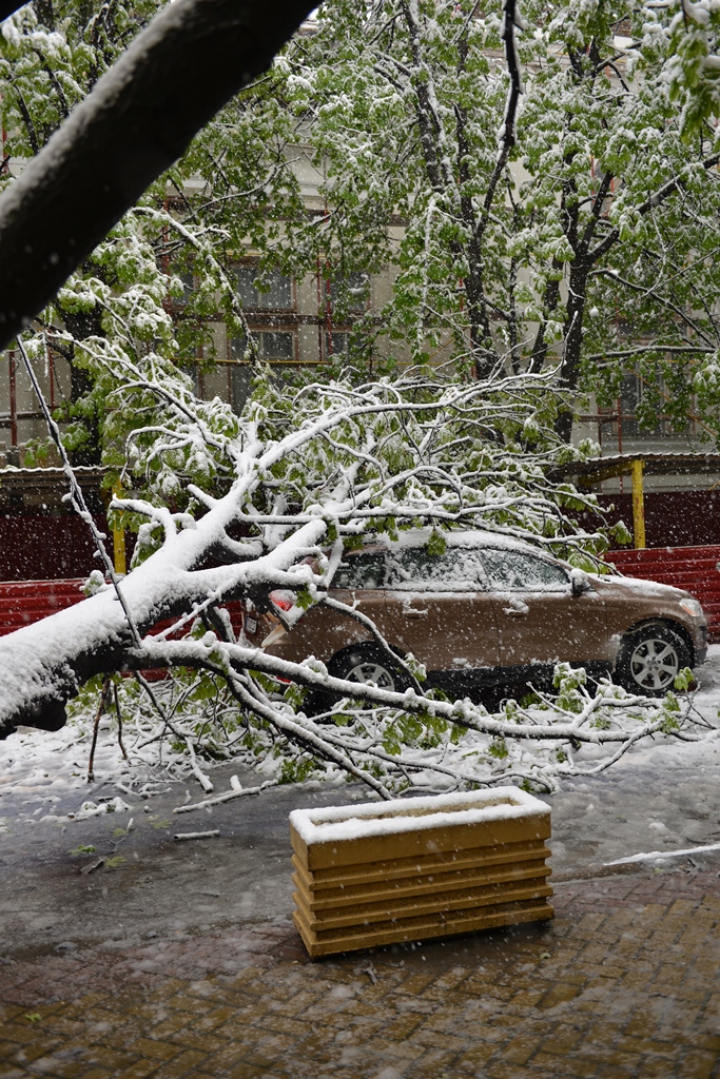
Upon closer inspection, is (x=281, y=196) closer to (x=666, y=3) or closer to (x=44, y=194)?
(x=666, y=3)

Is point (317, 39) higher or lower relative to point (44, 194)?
higher

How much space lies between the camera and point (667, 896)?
16.3ft

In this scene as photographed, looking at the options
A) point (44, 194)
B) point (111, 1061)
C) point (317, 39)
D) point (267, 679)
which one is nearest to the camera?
point (44, 194)

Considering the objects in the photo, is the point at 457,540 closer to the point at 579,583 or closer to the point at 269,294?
the point at 579,583

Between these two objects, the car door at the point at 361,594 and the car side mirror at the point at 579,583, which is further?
the car side mirror at the point at 579,583

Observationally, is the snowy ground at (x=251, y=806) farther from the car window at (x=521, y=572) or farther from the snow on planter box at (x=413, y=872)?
the car window at (x=521, y=572)

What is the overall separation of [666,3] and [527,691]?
7.08 m

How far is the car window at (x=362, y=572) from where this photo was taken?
9383 mm

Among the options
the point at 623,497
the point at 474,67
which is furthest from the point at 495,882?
the point at 623,497

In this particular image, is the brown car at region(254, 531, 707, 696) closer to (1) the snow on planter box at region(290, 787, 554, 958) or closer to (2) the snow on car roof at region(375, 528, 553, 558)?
(2) the snow on car roof at region(375, 528, 553, 558)

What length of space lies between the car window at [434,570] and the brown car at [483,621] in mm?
→ 10

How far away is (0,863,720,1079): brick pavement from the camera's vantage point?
11.5 feet

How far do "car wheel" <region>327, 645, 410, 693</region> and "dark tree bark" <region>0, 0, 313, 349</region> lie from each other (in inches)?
290

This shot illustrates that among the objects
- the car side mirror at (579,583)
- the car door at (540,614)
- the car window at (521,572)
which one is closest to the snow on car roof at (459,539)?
the car door at (540,614)
